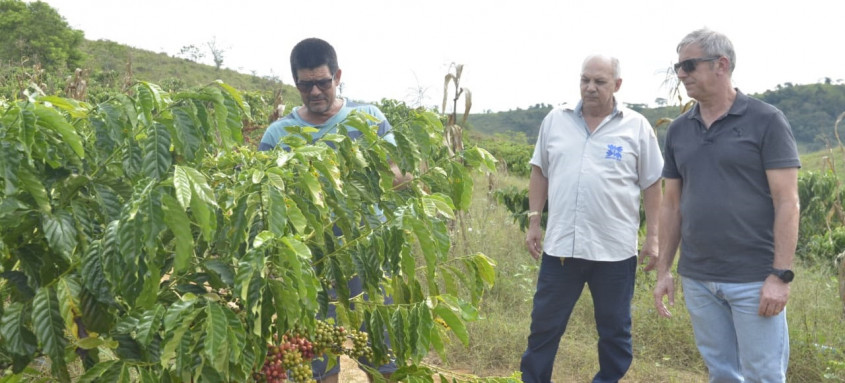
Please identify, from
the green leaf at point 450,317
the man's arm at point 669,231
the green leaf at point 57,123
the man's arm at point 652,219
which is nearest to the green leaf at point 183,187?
the green leaf at point 57,123

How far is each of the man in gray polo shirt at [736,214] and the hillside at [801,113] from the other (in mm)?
41722

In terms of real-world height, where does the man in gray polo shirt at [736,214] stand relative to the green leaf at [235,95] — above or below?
below

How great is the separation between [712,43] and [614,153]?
0.89 metres

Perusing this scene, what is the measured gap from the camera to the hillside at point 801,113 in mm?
46969

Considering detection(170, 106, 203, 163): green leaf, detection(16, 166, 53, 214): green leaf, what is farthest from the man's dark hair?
detection(16, 166, 53, 214): green leaf

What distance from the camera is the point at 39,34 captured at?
29562mm

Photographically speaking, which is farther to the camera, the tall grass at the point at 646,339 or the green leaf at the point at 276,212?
the tall grass at the point at 646,339

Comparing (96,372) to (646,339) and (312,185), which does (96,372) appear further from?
(646,339)

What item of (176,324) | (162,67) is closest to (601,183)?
(176,324)

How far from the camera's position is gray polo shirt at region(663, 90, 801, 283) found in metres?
2.61

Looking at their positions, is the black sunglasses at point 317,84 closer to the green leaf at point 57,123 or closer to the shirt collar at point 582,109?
the shirt collar at point 582,109

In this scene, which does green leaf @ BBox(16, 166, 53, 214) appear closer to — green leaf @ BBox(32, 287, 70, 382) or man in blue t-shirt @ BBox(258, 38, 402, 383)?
green leaf @ BBox(32, 287, 70, 382)

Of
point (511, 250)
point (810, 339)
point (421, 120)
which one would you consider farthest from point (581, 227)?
point (511, 250)

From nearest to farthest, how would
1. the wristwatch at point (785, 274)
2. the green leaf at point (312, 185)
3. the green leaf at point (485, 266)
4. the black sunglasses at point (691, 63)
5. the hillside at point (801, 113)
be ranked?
the green leaf at point (312, 185), the green leaf at point (485, 266), the wristwatch at point (785, 274), the black sunglasses at point (691, 63), the hillside at point (801, 113)
